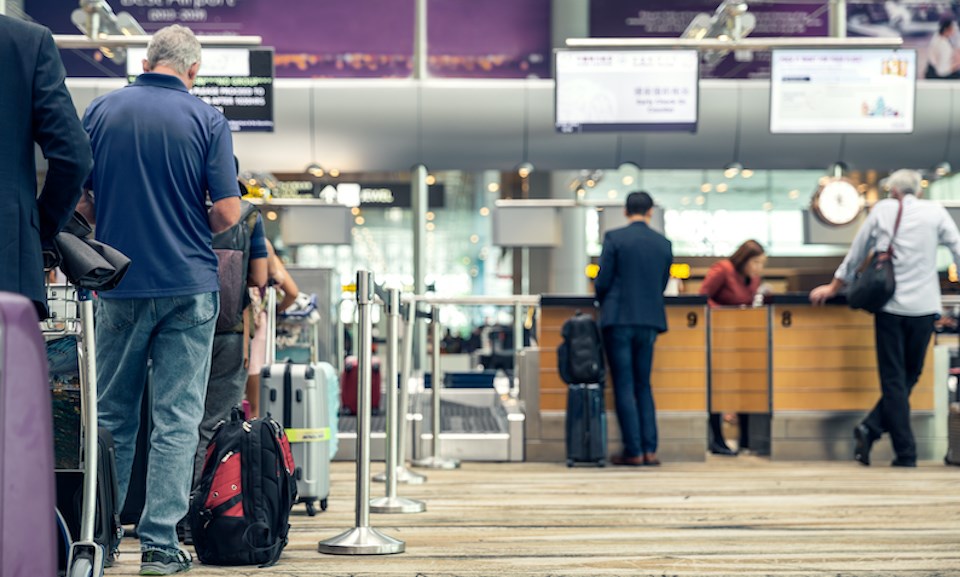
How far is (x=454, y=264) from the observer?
26938 mm

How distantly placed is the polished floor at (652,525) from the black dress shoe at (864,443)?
1.20ft

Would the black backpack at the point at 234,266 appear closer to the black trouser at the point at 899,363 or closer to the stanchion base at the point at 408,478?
the stanchion base at the point at 408,478

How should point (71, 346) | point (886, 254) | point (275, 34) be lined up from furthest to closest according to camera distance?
1. point (275, 34)
2. point (886, 254)
3. point (71, 346)

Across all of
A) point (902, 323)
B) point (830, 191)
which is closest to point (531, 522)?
point (902, 323)

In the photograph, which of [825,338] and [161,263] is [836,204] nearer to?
[825,338]

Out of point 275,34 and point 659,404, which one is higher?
point 275,34

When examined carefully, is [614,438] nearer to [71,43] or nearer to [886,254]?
[886,254]

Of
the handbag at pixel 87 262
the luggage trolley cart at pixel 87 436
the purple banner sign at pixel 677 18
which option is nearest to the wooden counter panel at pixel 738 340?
the luggage trolley cart at pixel 87 436

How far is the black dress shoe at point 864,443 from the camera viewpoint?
7.66 m

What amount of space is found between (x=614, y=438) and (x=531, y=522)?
3.05 m

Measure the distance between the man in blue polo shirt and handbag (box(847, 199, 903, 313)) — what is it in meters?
4.78

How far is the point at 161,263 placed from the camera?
11.6 feet

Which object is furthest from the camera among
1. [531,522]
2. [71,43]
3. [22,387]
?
[71,43]

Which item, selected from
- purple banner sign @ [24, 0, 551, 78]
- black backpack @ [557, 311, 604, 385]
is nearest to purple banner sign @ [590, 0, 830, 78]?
purple banner sign @ [24, 0, 551, 78]
